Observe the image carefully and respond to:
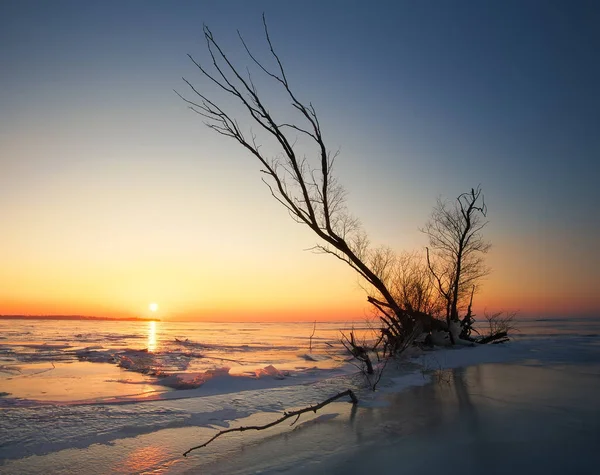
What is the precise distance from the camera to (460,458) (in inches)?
110

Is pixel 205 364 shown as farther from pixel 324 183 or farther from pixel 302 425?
pixel 302 425

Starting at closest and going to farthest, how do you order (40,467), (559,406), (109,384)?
(40,467), (559,406), (109,384)

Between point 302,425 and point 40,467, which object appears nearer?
point 40,467

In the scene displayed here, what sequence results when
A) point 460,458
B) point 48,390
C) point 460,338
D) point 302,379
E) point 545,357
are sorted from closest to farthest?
point 460,458, point 48,390, point 302,379, point 545,357, point 460,338

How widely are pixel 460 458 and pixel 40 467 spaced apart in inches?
138

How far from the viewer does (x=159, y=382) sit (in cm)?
741

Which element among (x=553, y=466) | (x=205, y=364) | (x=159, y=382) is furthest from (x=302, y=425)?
(x=205, y=364)

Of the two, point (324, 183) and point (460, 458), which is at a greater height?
point (324, 183)

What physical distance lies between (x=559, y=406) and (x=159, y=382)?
678 centimetres

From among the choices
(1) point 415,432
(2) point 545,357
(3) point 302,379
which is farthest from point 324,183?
(2) point 545,357

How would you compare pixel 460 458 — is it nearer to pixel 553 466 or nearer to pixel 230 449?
pixel 553 466

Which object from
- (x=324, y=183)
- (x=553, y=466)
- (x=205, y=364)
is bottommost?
(x=205, y=364)

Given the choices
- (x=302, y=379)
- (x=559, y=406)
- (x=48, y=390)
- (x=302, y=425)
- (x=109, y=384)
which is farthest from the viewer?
(x=302, y=379)

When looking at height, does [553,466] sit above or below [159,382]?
above
